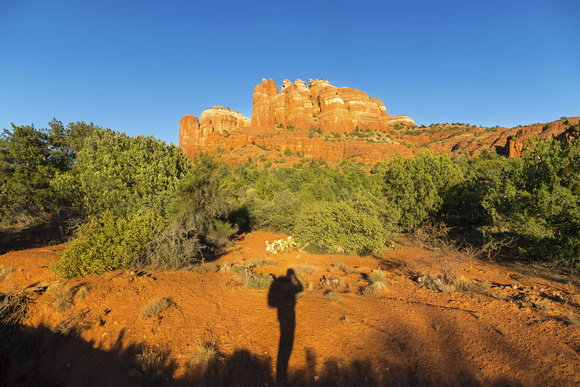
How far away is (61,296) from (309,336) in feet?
18.7

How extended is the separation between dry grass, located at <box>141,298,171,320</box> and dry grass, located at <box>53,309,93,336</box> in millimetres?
983

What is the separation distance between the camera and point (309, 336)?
5.27 m

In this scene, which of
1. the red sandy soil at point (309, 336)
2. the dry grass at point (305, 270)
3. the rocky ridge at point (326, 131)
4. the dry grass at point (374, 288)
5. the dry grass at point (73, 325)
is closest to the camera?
the red sandy soil at point (309, 336)

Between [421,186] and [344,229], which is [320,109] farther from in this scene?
[344,229]

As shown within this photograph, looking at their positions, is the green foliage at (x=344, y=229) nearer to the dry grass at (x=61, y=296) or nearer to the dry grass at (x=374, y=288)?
the dry grass at (x=374, y=288)

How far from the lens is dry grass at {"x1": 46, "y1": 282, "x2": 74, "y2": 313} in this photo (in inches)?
204

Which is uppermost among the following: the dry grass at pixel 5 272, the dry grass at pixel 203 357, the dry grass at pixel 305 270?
the dry grass at pixel 5 272

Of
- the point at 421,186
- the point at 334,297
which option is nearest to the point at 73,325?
the point at 334,297

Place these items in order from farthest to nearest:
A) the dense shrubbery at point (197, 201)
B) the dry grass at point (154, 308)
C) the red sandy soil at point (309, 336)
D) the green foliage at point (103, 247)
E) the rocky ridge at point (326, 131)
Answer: the rocky ridge at point (326, 131) → the dense shrubbery at point (197, 201) → the green foliage at point (103, 247) → the dry grass at point (154, 308) → the red sandy soil at point (309, 336)

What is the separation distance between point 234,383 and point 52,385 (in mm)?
3043

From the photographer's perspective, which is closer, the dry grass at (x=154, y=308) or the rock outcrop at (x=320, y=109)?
the dry grass at (x=154, y=308)

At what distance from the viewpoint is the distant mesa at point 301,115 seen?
7681 cm

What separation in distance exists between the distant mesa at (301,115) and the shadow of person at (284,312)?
64.2 m

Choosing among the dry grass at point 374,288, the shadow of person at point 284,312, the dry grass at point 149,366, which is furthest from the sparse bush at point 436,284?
the dry grass at point 149,366
